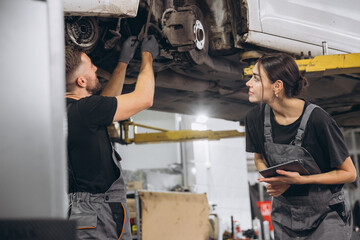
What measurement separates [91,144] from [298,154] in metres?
1.03

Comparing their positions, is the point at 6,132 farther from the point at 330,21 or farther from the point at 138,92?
the point at 330,21

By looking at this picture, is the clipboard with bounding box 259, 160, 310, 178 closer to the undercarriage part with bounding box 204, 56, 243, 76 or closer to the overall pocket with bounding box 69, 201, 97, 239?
the overall pocket with bounding box 69, 201, 97, 239

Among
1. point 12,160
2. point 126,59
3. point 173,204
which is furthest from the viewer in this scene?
point 173,204

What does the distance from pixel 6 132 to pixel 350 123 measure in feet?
15.3

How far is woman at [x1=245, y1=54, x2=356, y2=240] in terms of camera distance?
208 cm

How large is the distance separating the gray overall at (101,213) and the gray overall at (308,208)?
0.82m

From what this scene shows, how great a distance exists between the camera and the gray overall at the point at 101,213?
1.85 metres

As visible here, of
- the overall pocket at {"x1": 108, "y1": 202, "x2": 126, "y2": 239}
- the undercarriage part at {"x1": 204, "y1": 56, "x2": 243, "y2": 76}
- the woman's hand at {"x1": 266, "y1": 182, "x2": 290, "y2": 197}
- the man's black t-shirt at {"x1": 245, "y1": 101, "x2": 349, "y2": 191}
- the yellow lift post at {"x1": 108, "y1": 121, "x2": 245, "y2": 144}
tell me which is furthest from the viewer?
the yellow lift post at {"x1": 108, "y1": 121, "x2": 245, "y2": 144}

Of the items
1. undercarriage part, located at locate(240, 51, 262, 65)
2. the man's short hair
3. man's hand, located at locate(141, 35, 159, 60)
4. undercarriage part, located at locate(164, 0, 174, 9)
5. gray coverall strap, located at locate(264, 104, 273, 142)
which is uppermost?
undercarriage part, located at locate(164, 0, 174, 9)

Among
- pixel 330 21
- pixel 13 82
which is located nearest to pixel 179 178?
pixel 330 21

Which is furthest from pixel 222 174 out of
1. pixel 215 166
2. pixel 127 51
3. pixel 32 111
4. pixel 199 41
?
pixel 32 111

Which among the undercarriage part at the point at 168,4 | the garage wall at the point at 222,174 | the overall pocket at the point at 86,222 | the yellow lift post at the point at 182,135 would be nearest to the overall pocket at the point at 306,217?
the overall pocket at the point at 86,222

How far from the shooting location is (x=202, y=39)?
288 cm

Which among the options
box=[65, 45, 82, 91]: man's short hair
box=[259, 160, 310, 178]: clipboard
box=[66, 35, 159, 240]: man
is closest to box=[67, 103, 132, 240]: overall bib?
box=[66, 35, 159, 240]: man
